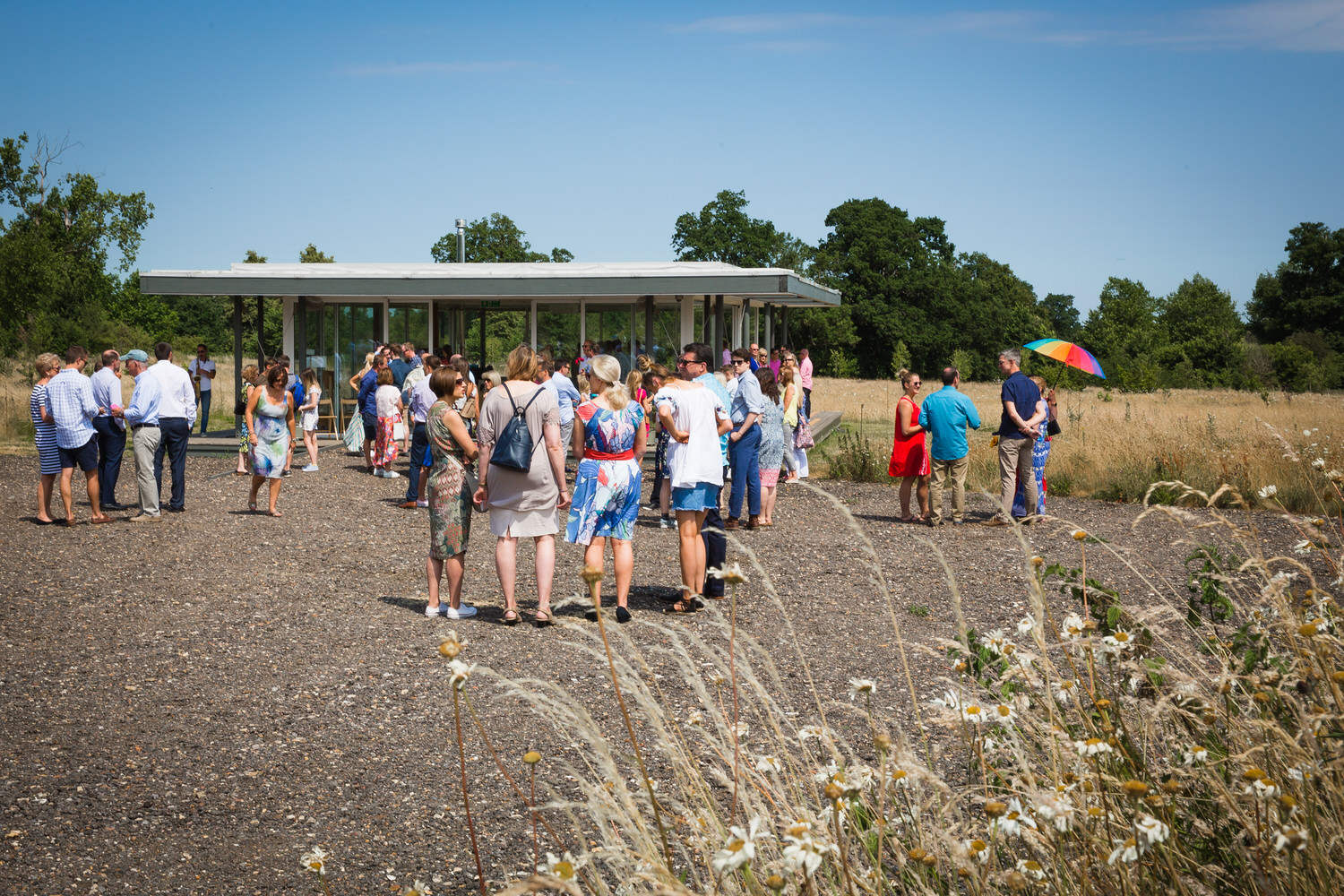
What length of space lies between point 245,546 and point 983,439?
Result: 15.7m

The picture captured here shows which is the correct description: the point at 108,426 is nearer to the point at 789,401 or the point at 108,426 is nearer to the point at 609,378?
the point at 609,378

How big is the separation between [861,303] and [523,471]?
55980 millimetres

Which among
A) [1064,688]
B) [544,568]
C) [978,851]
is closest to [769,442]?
[544,568]

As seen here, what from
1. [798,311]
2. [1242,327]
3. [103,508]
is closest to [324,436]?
[103,508]

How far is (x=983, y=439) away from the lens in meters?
21.5

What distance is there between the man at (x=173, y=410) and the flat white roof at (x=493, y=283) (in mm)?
8321

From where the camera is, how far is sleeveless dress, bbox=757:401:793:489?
10961mm

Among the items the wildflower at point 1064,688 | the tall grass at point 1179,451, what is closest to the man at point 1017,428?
the tall grass at point 1179,451

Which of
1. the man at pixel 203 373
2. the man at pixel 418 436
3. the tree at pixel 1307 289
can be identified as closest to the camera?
the man at pixel 418 436

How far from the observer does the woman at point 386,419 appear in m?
14.8

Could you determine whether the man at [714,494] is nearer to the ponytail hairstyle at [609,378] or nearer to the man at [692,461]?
the man at [692,461]

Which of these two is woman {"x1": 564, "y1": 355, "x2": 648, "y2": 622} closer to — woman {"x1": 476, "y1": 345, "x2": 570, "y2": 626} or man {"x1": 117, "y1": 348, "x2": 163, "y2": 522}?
woman {"x1": 476, "y1": 345, "x2": 570, "y2": 626}

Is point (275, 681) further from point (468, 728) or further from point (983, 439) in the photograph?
point (983, 439)

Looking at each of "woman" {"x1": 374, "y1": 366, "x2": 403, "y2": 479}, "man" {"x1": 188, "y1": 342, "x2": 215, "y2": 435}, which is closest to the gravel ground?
"woman" {"x1": 374, "y1": 366, "x2": 403, "y2": 479}
